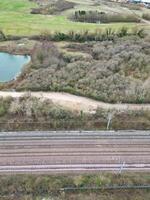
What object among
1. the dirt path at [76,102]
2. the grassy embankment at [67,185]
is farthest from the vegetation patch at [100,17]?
the grassy embankment at [67,185]

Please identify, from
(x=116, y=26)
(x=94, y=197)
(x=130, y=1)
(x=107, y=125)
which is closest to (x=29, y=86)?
(x=107, y=125)

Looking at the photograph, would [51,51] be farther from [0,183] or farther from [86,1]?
[86,1]

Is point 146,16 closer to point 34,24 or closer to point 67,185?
point 34,24

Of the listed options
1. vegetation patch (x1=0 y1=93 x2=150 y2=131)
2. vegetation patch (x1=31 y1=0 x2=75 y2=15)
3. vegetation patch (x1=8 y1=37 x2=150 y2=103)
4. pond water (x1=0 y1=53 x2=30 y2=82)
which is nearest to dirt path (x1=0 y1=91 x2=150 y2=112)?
vegetation patch (x1=8 y1=37 x2=150 y2=103)

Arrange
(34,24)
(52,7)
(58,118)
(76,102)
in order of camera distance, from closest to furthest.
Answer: (58,118) → (76,102) → (34,24) → (52,7)

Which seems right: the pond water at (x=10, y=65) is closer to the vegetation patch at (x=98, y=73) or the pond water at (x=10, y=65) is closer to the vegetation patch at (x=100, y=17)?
the vegetation patch at (x=98, y=73)

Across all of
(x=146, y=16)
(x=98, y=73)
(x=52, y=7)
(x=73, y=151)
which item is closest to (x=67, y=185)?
(x=73, y=151)
